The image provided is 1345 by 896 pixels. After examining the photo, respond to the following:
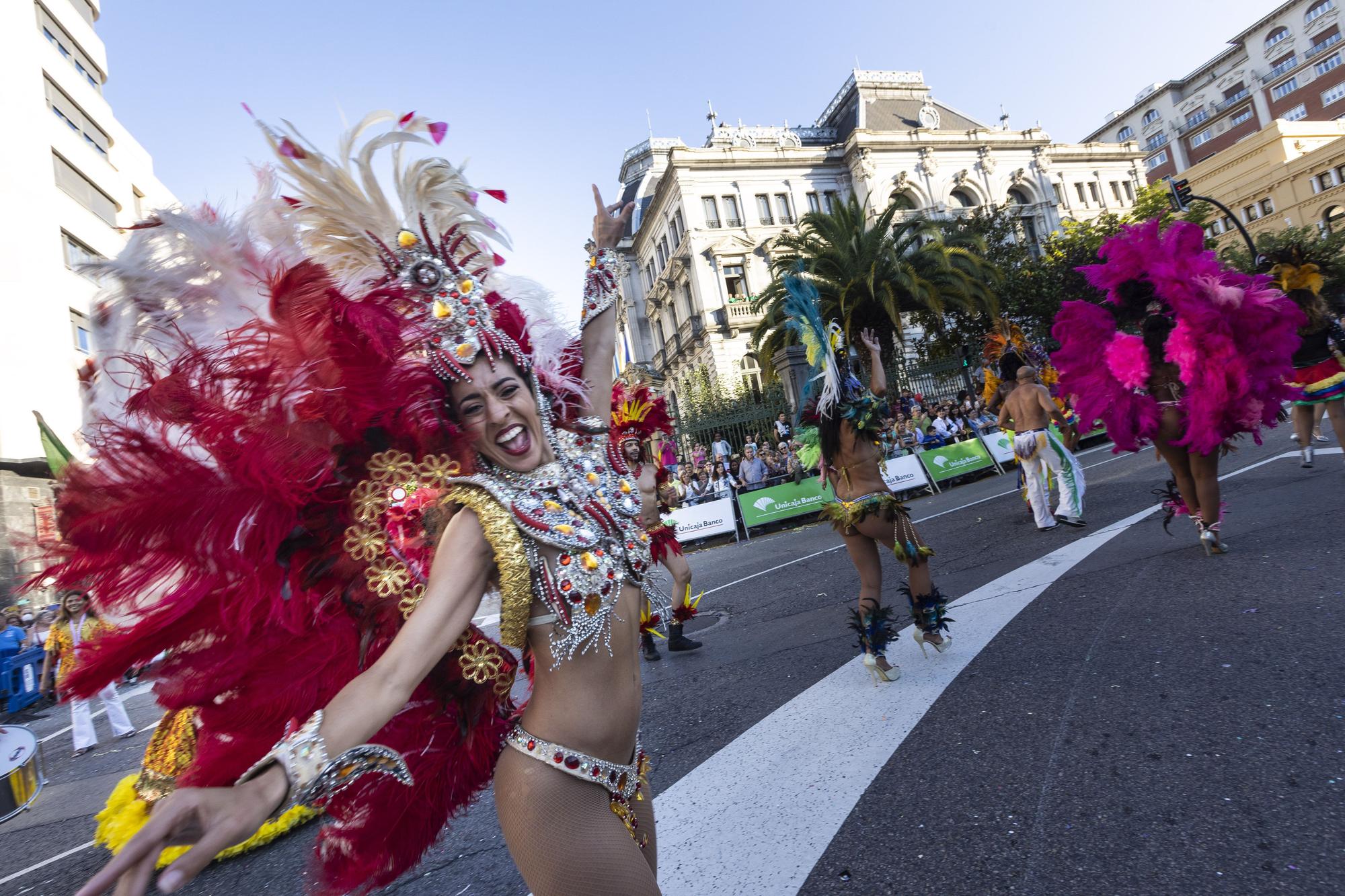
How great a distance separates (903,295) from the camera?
2336 centimetres

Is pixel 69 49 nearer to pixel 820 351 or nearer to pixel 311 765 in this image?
pixel 820 351

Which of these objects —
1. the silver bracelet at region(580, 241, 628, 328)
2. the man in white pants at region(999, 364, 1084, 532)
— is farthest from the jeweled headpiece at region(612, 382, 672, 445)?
the man in white pants at region(999, 364, 1084, 532)

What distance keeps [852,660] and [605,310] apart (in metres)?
3.13

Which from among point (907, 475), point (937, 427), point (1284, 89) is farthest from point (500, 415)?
point (1284, 89)

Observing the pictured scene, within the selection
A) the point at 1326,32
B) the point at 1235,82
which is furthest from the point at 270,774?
the point at 1235,82

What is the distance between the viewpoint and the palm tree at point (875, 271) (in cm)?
2183

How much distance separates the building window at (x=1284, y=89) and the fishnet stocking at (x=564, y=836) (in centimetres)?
8202

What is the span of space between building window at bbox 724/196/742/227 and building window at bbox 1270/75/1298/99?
52367mm

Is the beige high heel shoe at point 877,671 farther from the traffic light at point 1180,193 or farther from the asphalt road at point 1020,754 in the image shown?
the traffic light at point 1180,193

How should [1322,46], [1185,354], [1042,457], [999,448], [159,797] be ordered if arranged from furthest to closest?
1. [1322,46]
2. [999,448]
3. [1042,457]
4. [1185,354]
5. [159,797]

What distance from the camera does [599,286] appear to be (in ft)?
8.78

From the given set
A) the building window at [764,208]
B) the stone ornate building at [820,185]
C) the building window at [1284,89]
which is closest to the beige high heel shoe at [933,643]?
the stone ornate building at [820,185]

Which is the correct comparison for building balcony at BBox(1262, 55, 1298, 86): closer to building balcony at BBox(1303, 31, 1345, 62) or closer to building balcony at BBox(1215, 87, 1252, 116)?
building balcony at BBox(1303, 31, 1345, 62)

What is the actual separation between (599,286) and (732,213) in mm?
40263
